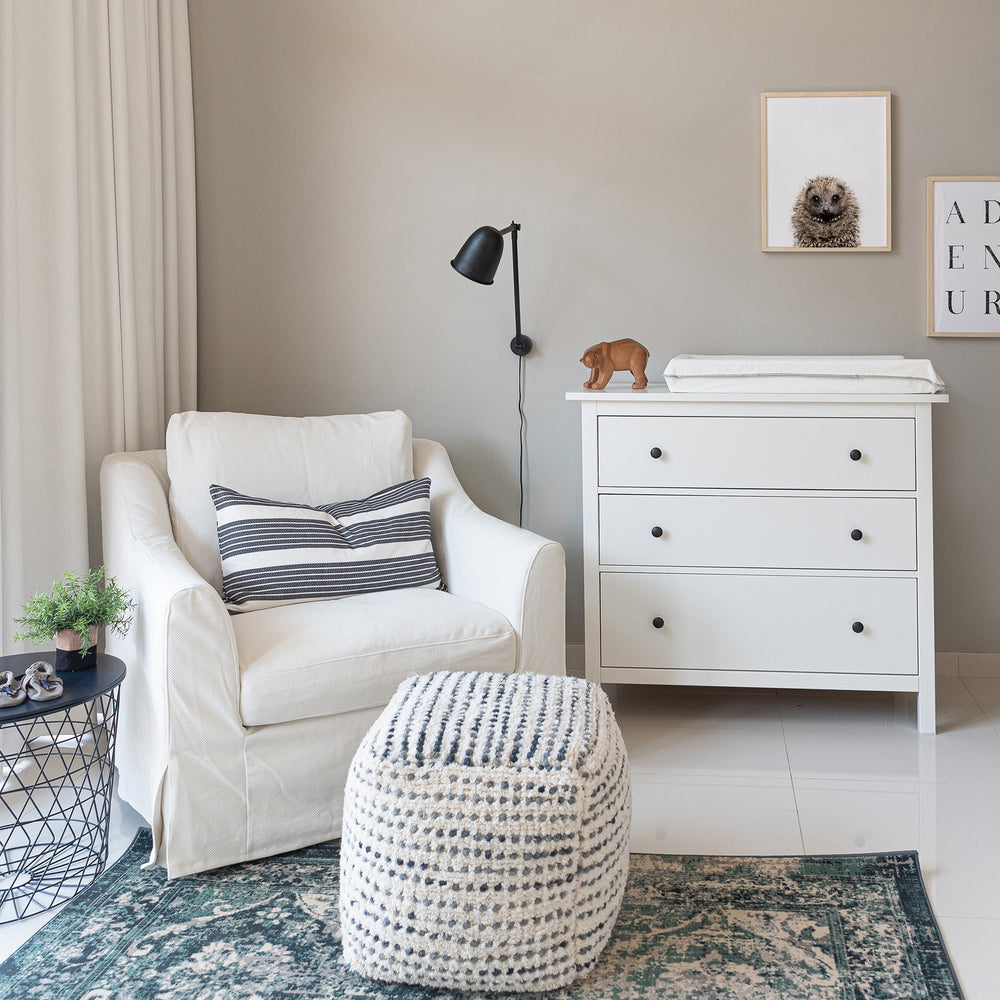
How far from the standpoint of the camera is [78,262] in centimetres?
253

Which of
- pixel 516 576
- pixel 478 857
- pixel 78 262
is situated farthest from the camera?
pixel 78 262

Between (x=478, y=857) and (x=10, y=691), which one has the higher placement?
(x=10, y=691)

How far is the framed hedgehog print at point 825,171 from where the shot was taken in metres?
2.99

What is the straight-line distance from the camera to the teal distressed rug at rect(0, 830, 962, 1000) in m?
1.65

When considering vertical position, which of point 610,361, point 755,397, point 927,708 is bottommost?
point 927,708

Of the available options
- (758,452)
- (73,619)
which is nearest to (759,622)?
(758,452)

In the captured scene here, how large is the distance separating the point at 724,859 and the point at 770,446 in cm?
111

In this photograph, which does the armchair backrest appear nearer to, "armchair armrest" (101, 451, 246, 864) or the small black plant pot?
"armchair armrest" (101, 451, 246, 864)

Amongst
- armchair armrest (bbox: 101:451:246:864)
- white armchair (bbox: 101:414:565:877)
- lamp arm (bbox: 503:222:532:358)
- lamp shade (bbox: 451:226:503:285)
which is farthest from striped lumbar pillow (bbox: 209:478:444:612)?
lamp arm (bbox: 503:222:532:358)

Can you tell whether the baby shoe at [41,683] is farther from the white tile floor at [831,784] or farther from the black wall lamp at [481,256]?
the black wall lamp at [481,256]

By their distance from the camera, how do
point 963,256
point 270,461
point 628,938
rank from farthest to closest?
point 963,256 < point 270,461 < point 628,938

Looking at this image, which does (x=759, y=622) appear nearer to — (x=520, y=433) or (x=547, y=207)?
(x=520, y=433)

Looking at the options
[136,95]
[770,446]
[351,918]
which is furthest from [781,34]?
[351,918]

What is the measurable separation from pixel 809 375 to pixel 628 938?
59.5 inches
